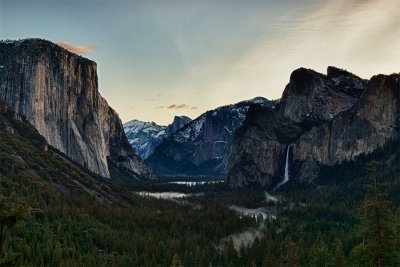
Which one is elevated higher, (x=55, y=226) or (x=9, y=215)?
(x=9, y=215)

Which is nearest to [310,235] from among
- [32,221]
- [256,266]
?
[256,266]

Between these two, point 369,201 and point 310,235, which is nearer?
point 369,201

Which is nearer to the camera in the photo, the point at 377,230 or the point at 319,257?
the point at 377,230

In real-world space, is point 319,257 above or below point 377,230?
below

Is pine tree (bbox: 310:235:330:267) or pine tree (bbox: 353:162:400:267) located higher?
pine tree (bbox: 353:162:400:267)

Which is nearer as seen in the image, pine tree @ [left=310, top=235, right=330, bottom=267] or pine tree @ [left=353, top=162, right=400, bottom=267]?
pine tree @ [left=353, top=162, right=400, bottom=267]

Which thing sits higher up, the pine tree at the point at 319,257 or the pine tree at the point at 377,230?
the pine tree at the point at 377,230

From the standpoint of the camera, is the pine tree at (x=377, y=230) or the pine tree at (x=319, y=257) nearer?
the pine tree at (x=377, y=230)

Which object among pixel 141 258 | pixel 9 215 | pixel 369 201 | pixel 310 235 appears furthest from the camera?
pixel 310 235

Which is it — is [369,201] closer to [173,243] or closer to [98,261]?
[98,261]

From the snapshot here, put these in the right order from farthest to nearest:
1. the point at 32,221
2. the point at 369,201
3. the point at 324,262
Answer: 1. the point at 32,221
2. the point at 324,262
3. the point at 369,201

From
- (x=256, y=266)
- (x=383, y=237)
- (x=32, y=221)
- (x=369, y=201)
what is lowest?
(x=256, y=266)
